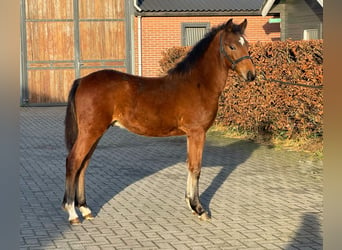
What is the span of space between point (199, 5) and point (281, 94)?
14.1m

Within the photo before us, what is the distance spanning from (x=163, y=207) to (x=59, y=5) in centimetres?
1983

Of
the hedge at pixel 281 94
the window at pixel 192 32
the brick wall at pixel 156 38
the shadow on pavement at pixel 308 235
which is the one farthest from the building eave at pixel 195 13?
the shadow on pavement at pixel 308 235

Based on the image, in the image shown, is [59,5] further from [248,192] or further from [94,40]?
[248,192]

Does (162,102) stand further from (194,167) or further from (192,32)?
(192,32)

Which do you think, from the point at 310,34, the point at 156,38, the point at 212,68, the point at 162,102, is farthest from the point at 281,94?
→ the point at 156,38

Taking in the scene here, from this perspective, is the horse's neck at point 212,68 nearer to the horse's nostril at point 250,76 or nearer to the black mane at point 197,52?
the black mane at point 197,52

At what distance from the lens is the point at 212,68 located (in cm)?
747

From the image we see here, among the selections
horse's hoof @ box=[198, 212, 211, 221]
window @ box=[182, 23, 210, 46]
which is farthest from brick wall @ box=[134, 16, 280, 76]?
horse's hoof @ box=[198, 212, 211, 221]

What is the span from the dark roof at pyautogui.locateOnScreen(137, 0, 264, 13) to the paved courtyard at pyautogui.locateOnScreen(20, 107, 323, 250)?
1241 centimetres

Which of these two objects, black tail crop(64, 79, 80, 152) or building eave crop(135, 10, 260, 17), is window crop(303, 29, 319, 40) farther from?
black tail crop(64, 79, 80, 152)

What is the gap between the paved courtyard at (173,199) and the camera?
20.5ft

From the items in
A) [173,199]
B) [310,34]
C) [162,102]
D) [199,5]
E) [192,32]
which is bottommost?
[173,199]

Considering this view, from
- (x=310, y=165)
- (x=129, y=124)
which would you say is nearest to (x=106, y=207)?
(x=129, y=124)

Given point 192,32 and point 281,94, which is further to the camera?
point 192,32
